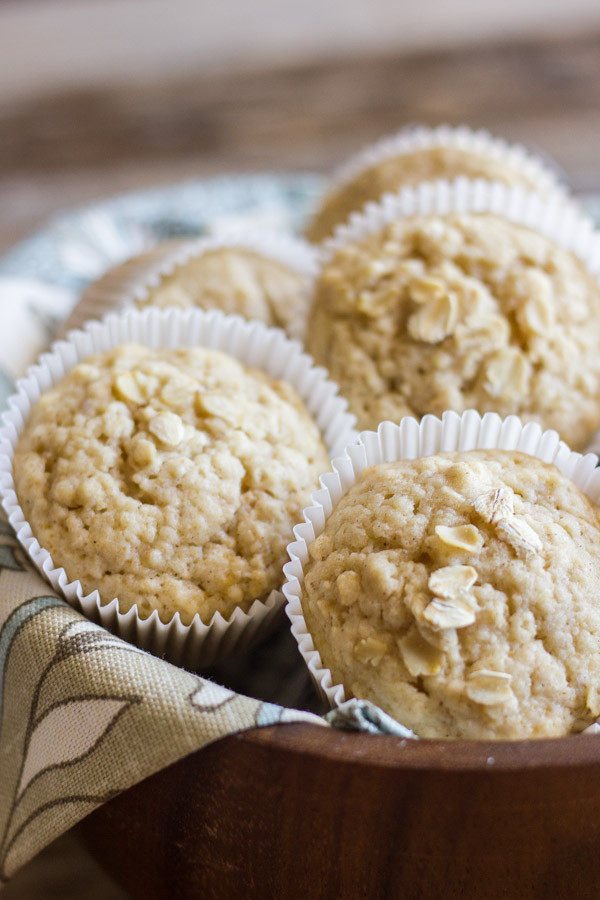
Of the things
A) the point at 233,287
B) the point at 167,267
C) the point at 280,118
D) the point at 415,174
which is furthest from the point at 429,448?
the point at 280,118

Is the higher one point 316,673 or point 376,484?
point 376,484

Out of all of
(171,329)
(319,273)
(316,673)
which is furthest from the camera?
(319,273)

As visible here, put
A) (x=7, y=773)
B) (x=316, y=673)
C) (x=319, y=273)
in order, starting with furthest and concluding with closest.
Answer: (x=319, y=273) → (x=7, y=773) → (x=316, y=673)

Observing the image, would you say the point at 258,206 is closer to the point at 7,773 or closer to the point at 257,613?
the point at 257,613

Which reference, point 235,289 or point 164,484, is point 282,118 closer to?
point 235,289

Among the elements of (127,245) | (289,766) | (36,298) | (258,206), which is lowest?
(289,766)

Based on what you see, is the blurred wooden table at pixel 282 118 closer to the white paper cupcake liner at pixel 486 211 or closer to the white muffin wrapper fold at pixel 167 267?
the white muffin wrapper fold at pixel 167 267

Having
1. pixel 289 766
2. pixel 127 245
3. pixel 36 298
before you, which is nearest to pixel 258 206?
pixel 127 245

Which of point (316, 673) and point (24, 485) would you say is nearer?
point (316, 673)
